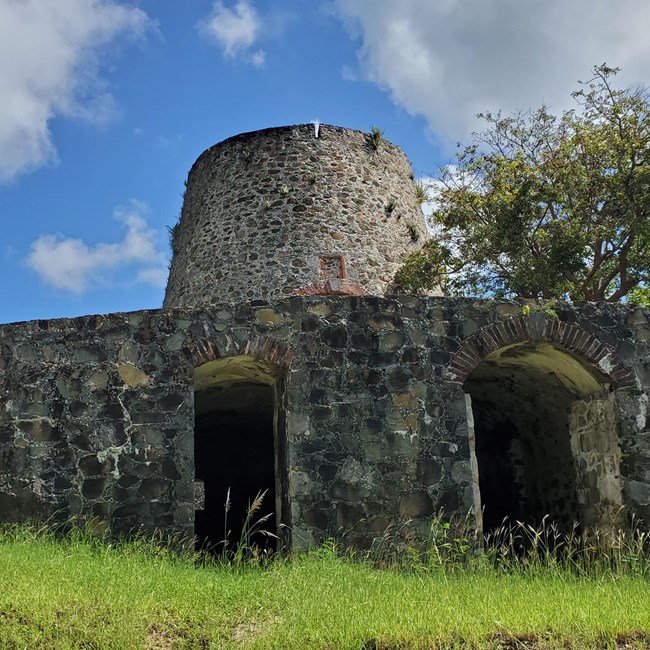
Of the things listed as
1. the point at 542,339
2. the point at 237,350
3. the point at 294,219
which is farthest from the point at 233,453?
the point at 542,339

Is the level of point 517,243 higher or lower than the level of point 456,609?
higher

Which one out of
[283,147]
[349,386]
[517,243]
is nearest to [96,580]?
[349,386]

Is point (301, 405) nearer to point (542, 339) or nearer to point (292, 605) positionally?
point (542, 339)

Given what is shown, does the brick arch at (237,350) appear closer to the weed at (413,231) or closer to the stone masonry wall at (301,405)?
the stone masonry wall at (301,405)

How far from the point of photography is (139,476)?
8.20m

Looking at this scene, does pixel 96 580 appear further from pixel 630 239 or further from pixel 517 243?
pixel 630 239

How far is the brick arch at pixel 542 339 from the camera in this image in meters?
8.85

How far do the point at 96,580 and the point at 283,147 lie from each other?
11.3m

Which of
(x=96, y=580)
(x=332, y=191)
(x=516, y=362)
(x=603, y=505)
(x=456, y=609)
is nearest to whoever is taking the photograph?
(x=456, y=609)

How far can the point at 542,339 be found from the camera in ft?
29.5

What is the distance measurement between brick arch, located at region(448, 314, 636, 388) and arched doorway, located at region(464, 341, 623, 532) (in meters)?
0.15

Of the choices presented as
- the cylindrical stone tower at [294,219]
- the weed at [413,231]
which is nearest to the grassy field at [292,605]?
the cylindrical stone tower at [294,219]

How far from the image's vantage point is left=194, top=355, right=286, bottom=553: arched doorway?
11266mm

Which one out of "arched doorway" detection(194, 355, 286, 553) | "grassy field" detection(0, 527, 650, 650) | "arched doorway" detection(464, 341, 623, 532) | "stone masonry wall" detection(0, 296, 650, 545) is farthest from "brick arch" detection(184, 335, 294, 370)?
"arched doorway" detection(464, 341, 623, 532)
